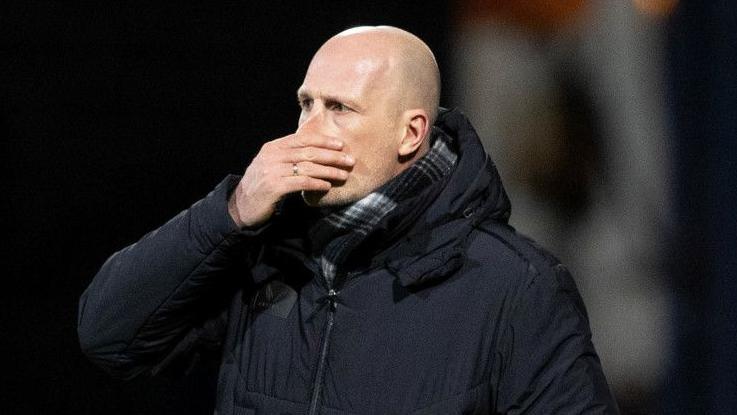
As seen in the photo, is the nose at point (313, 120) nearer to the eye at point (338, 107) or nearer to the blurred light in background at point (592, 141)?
the eye at point (338, 107)

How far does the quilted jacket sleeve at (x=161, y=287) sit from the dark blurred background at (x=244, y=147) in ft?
3.18

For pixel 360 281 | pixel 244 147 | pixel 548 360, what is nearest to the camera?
pixel 548 360

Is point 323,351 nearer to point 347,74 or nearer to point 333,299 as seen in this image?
point 333,299

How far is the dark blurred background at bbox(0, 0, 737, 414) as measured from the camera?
2.75 m

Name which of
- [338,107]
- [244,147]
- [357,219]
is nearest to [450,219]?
[357,219]

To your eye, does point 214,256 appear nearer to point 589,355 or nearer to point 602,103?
point 589,355

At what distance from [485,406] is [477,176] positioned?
1.10 ft

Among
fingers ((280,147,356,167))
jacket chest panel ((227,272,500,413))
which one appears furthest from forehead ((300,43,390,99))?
jacket chest panel ((227,272,500,413))

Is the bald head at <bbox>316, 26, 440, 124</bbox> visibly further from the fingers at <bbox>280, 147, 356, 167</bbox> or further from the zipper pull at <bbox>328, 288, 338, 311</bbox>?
the zipper pull at <bbox>328, 288, 338, 311</bbox>

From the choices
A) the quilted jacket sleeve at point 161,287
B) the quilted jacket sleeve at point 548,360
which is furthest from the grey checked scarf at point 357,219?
the quilted jacket sleeve at point 548,360

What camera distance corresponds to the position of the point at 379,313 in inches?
69.4

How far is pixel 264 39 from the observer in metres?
2.85

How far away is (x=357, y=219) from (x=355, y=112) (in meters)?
0.16

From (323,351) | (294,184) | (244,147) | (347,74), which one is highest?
(347,74)
